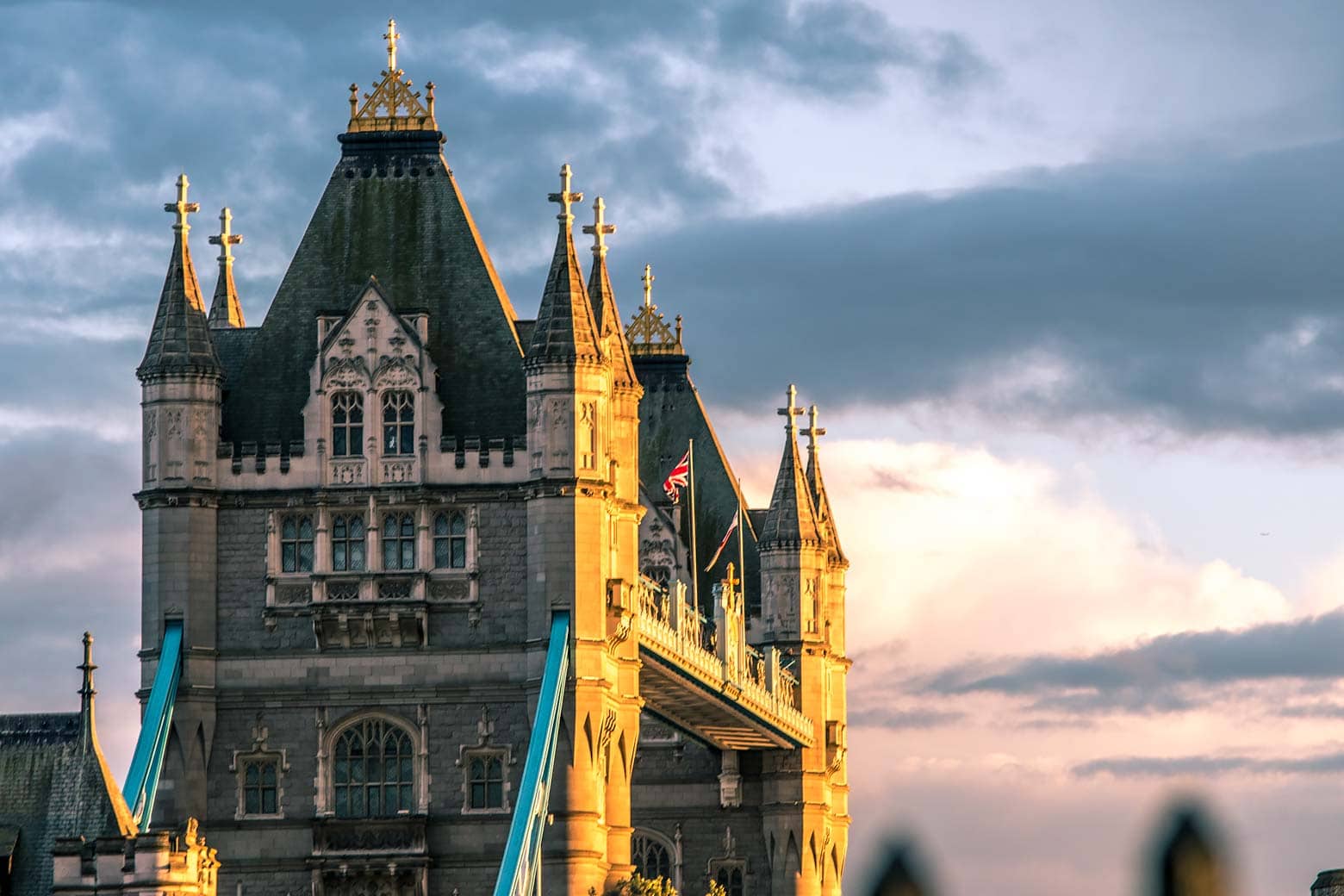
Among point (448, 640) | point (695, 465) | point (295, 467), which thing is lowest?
point (448, 640)

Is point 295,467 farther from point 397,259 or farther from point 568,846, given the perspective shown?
point 568,846

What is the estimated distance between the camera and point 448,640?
6581 cm

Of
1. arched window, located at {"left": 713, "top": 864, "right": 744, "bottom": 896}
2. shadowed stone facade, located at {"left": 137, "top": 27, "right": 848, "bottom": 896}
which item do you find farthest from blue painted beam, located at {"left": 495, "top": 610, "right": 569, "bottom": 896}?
arched window, located at {"left": 713, "top": 864, "right": 744, "bottom": 896}

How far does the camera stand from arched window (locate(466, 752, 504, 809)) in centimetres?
6481

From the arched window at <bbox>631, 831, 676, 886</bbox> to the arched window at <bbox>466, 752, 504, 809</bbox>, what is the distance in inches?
1023

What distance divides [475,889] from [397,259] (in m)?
17.1

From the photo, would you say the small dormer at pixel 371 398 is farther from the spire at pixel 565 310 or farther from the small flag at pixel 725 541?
the small flag at pixel 725 541

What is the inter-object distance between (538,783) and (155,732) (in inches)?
389

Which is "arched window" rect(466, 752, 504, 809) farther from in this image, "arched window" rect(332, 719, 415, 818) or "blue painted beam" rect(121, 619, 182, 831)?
"blue painted beam" rect(121, 619, 182, 831)

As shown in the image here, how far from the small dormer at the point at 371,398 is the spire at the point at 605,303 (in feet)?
19.0

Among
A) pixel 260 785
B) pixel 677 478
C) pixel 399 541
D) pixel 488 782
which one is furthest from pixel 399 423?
pixel 677 478

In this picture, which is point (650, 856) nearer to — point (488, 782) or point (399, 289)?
point (488, 782)

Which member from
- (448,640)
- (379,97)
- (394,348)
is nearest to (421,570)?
(448,640)

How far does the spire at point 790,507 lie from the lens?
95000 mm
